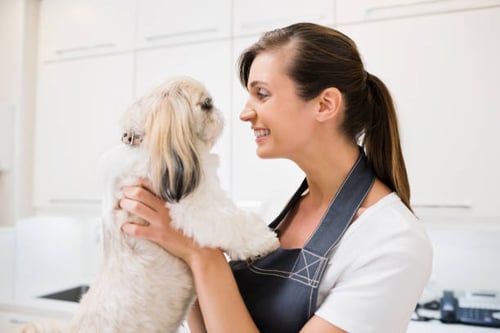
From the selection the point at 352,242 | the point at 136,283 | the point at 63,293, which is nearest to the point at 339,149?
the point at 352,242

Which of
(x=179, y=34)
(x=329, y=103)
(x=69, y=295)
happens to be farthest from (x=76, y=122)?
Result: (x=329, y=103)

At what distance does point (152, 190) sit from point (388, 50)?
1.54 meters

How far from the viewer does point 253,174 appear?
2488 mm

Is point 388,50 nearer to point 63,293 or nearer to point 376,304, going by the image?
point 376,304

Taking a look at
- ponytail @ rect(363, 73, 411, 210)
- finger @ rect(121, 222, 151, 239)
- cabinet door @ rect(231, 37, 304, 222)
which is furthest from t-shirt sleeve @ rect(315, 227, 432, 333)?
cabinet door @ rect(231, 37, 304, 222)

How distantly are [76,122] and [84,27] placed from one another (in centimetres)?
61

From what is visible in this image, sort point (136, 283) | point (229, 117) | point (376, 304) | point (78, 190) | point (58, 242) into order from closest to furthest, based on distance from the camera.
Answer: point (376, 304), point (136, 283), point (229, 117), point (78, 190), point (58, 242)

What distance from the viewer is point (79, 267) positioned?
340 centimetres

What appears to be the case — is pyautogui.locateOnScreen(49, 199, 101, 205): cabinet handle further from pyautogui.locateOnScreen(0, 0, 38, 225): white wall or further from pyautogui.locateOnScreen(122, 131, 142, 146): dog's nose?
pyautogui.locateOnScreen(122, 131, 142, 146): dog's nose

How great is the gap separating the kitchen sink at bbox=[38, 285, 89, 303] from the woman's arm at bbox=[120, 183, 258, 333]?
2.13m

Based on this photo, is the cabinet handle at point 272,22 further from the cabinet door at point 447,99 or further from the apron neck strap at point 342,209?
the apron neck strap at point 342,209

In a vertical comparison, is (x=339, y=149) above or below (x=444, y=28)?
below

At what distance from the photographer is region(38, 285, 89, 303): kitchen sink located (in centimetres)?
297

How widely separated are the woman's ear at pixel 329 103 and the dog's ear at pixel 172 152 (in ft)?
1.04
